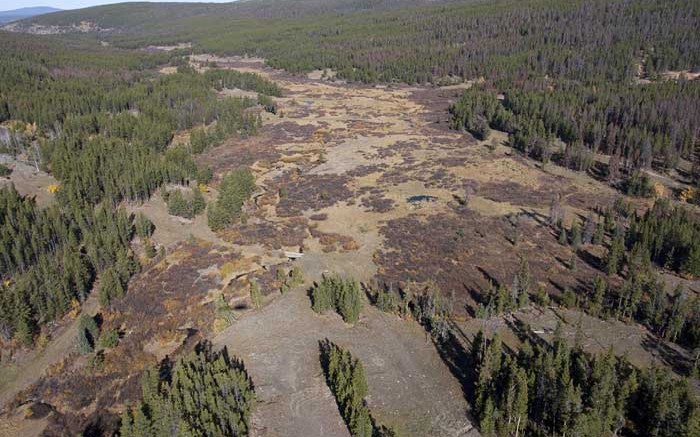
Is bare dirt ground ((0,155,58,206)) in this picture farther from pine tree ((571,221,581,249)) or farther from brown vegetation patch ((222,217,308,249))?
pine tree ((571,221,581,249))

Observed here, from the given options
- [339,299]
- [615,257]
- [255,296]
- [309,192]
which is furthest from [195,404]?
[309,192]

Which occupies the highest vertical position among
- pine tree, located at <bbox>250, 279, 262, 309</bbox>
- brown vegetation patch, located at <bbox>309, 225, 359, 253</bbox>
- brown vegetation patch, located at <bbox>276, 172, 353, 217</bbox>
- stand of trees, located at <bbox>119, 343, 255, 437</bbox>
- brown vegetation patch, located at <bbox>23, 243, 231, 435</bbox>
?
stand of trees, located at <bbox>119, 343, 255, 437</bbox>

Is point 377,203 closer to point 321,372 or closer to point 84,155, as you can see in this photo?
point 321,372

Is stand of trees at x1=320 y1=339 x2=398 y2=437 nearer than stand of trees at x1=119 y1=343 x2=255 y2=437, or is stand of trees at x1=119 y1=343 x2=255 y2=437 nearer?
stand of trees at x1=119 y1=343 x2=255 y2=437

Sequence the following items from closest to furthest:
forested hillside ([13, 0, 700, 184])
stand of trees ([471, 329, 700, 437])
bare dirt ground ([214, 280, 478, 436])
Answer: stand of trees ([471, 329, 700, 437]) < bare dirt ground ([214, 280, 478, 436]) < forested hillside ([13, 0, 700, 184])

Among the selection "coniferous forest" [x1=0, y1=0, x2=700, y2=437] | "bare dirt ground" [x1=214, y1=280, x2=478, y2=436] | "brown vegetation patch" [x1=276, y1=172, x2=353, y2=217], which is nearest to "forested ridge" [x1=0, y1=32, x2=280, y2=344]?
"coniferous forest" [x1=0, y1=0, x2=700, y2=437]
